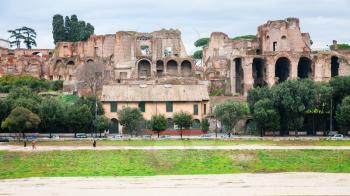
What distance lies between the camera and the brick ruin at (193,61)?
261 ft

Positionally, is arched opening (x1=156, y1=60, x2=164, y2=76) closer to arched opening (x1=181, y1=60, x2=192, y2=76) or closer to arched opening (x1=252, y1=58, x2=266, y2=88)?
arched opening (x1=181, y1=60, x2=192, y2=76)

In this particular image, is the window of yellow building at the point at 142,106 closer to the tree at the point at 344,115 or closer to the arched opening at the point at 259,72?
the tree at the point at 344,115

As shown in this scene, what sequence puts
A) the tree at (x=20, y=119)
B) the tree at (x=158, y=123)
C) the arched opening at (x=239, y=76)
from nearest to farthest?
the tree at (x=20, y=119)
the tree at (x=158, y=123)
the arched opening at (x=239, y=76)

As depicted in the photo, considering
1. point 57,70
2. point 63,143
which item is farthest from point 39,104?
point 57,70

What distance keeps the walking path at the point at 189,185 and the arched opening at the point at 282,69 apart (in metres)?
46.4

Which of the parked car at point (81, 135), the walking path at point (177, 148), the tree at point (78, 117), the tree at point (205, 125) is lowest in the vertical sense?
the walking path at point (177, 148)

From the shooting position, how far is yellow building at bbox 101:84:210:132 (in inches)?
2414

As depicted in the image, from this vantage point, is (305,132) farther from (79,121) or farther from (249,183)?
(249,183)

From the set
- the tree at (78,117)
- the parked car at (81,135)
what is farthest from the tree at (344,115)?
the parked car at (81,135)

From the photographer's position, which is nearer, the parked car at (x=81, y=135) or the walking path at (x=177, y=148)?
the walking path at (x=177, y=148)

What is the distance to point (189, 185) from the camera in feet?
108

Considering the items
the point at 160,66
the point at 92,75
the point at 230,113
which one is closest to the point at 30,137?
the point at 230,113

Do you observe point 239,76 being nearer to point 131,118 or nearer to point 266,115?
point 266,115

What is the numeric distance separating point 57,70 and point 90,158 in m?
51.7
